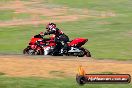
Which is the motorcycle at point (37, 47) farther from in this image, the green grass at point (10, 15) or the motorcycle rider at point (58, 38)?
the green grass at point (10, 15)

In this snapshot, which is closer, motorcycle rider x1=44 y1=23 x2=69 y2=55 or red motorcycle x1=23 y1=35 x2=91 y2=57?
motorcycle rider x1=44 y1=23 x2=69 y2=55

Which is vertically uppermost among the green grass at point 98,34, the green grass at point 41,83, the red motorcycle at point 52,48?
the green grass at point 41,83

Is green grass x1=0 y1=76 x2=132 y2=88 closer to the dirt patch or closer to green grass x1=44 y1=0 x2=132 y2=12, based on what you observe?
the dirt patch

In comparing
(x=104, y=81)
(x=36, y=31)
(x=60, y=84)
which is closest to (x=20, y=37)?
(x=36, y=31)

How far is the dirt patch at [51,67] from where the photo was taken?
1405 cm

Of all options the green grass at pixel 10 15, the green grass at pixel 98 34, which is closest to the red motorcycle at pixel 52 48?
the green grass at pixel 98 34

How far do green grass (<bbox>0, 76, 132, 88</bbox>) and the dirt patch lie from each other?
109 cm

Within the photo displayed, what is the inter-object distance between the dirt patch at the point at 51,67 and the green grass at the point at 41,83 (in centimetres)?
109

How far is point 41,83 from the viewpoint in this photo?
38.5 ft

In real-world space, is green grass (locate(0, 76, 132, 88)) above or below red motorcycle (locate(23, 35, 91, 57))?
above

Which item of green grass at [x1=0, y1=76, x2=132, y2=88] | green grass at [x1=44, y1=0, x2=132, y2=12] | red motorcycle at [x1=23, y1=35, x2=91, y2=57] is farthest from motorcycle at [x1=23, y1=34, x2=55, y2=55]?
green grass at [x1=44, y1=0, x2=132, y2=12]

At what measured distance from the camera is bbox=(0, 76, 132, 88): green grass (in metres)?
11.3

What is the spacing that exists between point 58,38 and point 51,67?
7260mm

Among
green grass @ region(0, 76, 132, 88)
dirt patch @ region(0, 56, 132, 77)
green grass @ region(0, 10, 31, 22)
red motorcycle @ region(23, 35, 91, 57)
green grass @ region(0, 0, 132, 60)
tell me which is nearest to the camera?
green grass @ region(0, 76, 132, 88)
